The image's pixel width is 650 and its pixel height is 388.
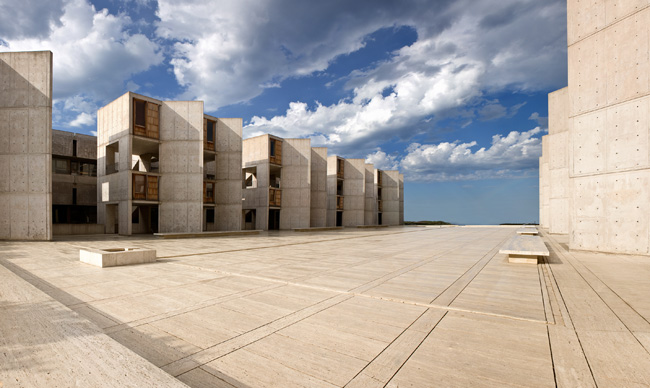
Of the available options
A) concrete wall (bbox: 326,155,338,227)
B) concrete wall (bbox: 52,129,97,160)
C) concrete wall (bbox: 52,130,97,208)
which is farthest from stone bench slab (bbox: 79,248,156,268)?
concrete wall (bbox: 326,155,338,227)

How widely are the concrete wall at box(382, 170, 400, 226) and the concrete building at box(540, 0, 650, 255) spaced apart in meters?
45.8

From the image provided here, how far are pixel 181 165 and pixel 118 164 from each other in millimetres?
5530

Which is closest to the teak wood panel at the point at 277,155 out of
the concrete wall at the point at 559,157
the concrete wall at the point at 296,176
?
the concrete wall at the point at 296,176

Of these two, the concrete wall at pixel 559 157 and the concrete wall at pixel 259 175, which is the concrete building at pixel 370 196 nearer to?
the concrete wall at pixel 259 175

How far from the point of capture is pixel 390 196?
60.1 metres

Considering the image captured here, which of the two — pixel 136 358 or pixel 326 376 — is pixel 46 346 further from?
pixel 326 376

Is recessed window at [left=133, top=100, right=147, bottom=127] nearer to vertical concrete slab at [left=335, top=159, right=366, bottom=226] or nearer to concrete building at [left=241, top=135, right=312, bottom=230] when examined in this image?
concrete building at [left=241, top=135, right=312, bottom=230]

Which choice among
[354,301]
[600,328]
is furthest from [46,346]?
[600,328]

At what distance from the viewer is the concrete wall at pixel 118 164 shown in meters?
24.6

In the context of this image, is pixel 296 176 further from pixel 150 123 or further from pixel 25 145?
pixel 25 145

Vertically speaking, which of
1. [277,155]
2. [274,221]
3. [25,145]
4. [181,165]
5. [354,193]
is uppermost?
[277,155]

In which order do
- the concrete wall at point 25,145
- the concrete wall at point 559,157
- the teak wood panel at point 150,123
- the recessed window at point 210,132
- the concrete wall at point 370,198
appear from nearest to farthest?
the concrete wall at point 25,145 < the concrete wall at point 559,157 < the teak wood panel at point 150,123 < the recessed window at point 210,132 < the concrete wall at point 370,198

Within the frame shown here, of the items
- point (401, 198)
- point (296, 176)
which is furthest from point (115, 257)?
point (401, 198)

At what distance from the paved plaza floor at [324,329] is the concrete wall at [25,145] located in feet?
51.0
